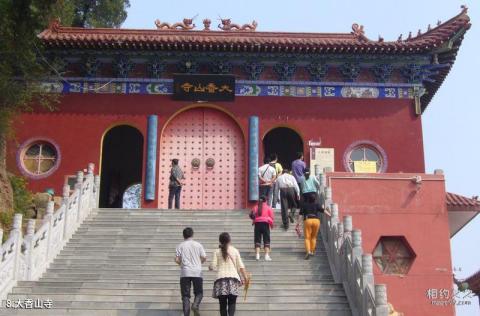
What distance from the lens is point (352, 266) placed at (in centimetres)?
936

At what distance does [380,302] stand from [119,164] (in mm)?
15686

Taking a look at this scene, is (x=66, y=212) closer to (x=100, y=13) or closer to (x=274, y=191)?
(x=274, y=191)

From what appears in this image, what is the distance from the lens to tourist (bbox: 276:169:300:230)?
12.1 m

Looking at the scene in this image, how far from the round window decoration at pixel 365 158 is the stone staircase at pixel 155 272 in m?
4.41

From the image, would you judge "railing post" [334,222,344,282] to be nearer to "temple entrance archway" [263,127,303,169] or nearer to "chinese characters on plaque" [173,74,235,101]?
"chinese characters on plaque" [173,74,235,101]

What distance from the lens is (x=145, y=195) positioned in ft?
53.7

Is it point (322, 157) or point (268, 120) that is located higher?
point (268, 120)

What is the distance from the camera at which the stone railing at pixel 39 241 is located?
31.7 feet

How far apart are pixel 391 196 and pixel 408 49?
4.25 meters

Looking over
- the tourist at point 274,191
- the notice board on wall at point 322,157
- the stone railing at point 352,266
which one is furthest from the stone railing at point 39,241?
the notice board on wall at point 322,157

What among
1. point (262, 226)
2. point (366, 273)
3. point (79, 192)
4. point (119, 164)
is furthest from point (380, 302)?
point (119, 164)

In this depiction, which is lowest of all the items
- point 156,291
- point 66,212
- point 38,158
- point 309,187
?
point 156,291

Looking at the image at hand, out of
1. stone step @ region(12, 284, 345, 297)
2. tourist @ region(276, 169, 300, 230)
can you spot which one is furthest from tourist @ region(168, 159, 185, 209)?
stone step @ region(12, 284, 345, 297)

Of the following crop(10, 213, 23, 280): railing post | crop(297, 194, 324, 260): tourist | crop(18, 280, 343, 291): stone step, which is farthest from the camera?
crop(297, 194, 324, 260): tourist
